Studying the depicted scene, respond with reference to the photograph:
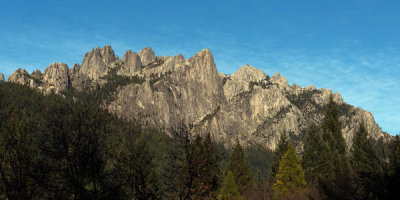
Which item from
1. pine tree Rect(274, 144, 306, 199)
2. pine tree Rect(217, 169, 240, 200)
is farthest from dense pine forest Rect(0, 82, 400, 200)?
pine tree Rect(274, 144, 306, 199)

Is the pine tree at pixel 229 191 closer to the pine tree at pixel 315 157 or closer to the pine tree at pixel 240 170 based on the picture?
the pine tree at pixel 240 170

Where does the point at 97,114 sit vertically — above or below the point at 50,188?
above

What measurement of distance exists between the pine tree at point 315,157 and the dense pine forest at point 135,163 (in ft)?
0.53

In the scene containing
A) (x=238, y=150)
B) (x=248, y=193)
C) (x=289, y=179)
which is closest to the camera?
(x=289, y=179)

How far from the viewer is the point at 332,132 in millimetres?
59156

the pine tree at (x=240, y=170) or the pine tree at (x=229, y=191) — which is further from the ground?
the pine tree at (x=240, y=170)

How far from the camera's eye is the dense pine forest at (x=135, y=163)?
18844 millimetres

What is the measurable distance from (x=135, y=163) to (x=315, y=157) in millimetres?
40033

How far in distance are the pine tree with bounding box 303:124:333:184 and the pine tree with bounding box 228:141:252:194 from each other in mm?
12142

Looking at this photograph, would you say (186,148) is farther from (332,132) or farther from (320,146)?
(332,132)

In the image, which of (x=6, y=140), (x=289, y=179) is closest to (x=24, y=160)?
(x=6, y=140)

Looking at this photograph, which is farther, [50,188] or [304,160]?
[304,160]

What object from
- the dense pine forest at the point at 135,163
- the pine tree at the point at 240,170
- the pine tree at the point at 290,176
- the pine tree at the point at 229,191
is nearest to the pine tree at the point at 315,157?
the dense pine forest at the point at 135,163

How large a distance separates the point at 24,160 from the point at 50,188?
5.12 m
